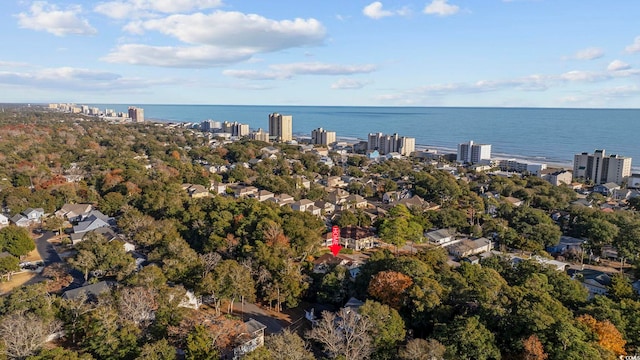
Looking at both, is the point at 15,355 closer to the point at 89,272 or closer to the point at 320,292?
the point at 89,272

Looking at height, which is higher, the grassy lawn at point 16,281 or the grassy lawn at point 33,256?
the grassy lawn at point 33,256

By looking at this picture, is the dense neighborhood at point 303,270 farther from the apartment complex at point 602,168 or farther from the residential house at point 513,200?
the apartment complex at point 602,168

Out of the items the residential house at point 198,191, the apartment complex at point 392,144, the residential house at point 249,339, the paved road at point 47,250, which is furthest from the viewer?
the apartment complex at point 392,144

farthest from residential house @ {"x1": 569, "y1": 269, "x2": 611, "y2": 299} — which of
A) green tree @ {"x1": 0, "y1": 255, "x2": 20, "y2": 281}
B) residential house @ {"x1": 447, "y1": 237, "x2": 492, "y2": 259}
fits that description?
green tree @ {"x1": 0, "y1": 255, "x2": 20, "y2": 281}

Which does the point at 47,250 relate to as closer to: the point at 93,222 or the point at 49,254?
the point at 49,254

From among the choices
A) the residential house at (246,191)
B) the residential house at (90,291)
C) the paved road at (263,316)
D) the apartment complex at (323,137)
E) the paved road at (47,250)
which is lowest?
the paved road at (263,316)

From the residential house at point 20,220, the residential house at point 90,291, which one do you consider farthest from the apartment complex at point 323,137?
the residential house at point 90,291

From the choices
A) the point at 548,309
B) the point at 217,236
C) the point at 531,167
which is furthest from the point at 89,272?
the point at 531,167
